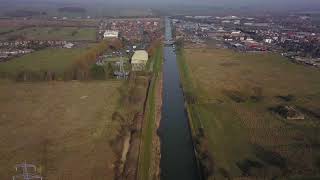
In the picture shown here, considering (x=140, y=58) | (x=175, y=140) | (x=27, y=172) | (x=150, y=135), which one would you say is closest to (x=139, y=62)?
(x=140, y=58)

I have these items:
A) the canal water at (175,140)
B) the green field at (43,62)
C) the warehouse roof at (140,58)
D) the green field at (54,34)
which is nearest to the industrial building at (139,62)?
the warehouse roof at (140,58)

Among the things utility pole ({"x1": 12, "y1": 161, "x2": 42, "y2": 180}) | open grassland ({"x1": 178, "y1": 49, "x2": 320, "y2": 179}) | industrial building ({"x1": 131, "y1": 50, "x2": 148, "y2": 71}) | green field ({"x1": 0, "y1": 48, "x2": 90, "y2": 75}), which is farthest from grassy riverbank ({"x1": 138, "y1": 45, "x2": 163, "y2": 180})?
green field ({"x1": 0, "y1": 48, "x2": 90, "y2": 75})

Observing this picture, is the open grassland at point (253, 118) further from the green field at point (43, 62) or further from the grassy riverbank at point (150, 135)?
the green field at point (43, 62)

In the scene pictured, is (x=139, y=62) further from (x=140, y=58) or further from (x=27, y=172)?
(x=27, y=172)

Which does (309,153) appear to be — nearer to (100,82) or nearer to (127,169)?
(127,169)

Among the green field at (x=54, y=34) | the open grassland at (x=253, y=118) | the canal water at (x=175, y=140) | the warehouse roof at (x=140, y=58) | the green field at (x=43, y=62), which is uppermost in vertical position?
the green field at (x=54, y=34)

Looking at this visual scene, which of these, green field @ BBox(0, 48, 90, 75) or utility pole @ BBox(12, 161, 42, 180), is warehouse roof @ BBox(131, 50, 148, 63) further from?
utility pole @ BBox(12, 161, 42, 180)
